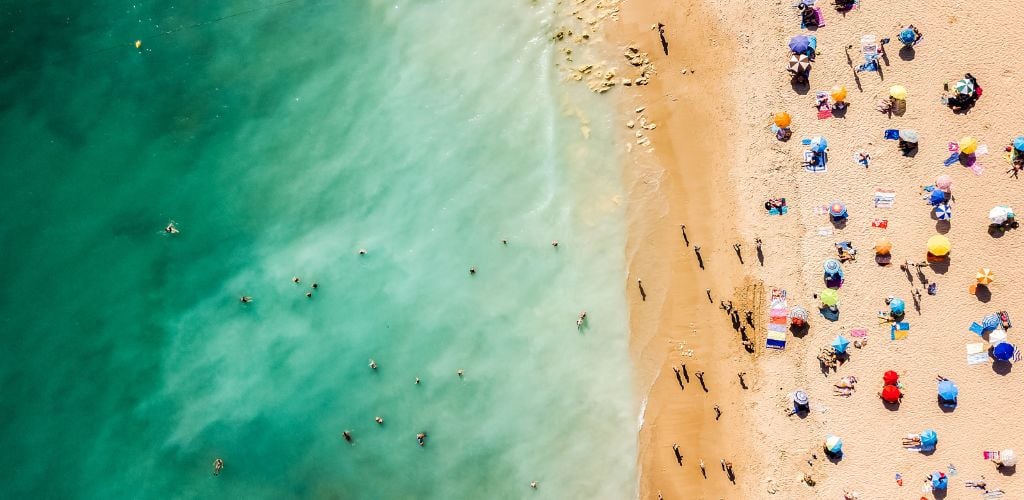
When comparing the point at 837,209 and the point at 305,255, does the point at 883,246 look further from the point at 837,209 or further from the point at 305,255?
the point at 305,255

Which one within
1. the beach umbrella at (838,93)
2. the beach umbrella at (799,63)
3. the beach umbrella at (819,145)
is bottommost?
the beach umbrella at (819,145)

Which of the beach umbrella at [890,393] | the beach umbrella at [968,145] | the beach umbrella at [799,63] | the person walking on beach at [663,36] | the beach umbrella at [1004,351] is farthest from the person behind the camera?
the person walking on beach at [663,36]

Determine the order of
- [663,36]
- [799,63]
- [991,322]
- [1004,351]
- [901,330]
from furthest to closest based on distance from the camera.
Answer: [663,36] → [799,63] → [901,330] → [991,322] → [1004,351]

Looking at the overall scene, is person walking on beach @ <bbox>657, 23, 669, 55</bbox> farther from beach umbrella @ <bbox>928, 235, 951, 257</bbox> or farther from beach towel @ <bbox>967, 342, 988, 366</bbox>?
beach towel @ <bbox>967, 342, 988, 366</bbox>

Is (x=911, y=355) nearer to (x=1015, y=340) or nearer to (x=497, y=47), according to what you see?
(x=1015, y=340)

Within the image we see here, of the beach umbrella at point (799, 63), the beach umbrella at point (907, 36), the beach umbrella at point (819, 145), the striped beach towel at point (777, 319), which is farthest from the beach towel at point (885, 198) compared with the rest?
the beach umbrella at point (907, 36)

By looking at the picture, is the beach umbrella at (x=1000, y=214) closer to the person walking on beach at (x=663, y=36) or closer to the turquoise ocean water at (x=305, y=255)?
the person walking on beach at (x=663, y=36)

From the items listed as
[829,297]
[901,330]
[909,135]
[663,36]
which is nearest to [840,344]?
[829,297]
